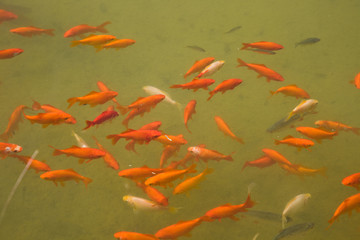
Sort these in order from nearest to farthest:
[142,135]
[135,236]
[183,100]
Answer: [135,236] < [142,135] < [183,100]

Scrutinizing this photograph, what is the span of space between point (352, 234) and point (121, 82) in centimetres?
270

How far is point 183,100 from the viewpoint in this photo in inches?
126

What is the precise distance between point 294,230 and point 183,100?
1.72 metres

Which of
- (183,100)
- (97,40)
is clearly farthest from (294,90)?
(97,40)

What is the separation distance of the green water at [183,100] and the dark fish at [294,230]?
158mm

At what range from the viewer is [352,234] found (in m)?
2.28

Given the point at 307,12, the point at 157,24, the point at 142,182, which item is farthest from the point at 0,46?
the point at 307,12

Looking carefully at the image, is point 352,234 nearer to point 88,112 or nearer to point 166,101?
point 166,101

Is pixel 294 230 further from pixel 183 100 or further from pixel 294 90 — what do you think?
pixel 183 100

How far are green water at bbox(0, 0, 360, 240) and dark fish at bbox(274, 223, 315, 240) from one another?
16 cm

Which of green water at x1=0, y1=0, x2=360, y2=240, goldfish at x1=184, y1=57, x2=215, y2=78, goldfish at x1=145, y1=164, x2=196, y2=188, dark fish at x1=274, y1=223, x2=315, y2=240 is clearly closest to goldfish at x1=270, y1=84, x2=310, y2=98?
green water at x1=0, y1=0, x2=360, y2=240

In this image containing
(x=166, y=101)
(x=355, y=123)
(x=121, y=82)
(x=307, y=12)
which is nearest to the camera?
(x=355, y=123)

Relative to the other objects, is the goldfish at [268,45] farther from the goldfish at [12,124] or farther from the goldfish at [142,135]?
the goldfish at [12,124]

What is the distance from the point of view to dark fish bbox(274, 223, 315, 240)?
2.08 meters
